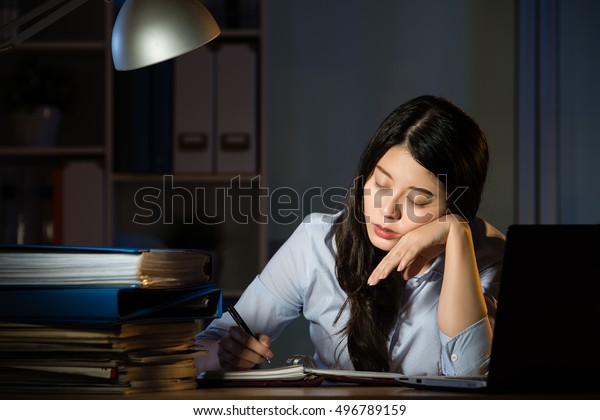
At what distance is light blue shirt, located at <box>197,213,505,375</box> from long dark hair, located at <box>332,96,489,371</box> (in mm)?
33

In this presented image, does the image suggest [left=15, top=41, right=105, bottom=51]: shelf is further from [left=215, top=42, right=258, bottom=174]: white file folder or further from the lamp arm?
the lamp arm

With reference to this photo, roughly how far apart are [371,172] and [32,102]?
1.68 m

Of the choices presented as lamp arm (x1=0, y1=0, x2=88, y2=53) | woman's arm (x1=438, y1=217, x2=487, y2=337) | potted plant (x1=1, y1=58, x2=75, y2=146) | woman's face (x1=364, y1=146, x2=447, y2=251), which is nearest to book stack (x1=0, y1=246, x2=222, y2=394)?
lamp arm (x1=0, y1=0, x2=88, y2=53)

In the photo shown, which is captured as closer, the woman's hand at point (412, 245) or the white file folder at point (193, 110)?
the woman's hand at point (412, 245)

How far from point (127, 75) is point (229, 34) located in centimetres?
38

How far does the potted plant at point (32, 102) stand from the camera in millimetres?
2883

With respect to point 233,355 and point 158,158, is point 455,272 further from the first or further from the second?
point 158,158

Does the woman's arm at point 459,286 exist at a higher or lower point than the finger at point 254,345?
higher

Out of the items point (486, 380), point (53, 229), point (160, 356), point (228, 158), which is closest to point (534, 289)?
point (486, 380)

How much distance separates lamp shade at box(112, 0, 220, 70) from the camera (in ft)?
3.91

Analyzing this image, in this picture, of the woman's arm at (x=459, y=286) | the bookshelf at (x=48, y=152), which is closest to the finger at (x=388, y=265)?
the woman's arm at (x=459, y=286)

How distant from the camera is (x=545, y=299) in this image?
891mm

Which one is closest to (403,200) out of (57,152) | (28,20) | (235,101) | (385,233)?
(385,233)

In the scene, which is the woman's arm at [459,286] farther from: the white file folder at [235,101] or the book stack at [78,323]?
the white file folder at [235,101]
